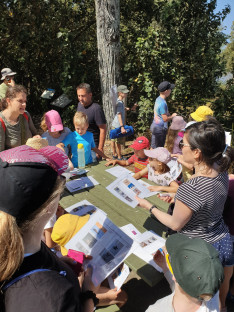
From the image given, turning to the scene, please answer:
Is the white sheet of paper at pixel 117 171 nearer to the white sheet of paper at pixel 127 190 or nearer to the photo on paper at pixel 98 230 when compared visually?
the white sheet of paper at pixel 127 190


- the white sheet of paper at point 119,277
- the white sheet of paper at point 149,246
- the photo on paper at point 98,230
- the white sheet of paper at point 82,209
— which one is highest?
the photo on paper at point 98,230

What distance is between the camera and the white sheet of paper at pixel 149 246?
6.21 ft

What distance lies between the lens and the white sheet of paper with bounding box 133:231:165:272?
1893 mm

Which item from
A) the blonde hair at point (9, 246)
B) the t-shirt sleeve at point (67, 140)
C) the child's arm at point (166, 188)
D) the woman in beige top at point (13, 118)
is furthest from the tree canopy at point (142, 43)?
the blonde hair at point (9, 246)

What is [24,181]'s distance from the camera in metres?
0.93

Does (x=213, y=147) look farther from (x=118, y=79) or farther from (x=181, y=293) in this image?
(x=118, y=79)

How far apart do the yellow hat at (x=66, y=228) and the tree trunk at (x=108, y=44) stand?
446cm

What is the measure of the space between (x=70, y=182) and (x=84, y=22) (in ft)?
21.9

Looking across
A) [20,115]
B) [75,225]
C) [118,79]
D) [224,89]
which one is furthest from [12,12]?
[75,225]

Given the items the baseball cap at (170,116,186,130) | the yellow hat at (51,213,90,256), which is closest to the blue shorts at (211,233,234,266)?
the yellow hat at (51,213,90,256)

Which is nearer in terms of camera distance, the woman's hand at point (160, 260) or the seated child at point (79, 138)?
the woman's hand at point (160, 260)

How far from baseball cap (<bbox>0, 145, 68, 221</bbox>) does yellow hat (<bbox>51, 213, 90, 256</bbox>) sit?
1036mm

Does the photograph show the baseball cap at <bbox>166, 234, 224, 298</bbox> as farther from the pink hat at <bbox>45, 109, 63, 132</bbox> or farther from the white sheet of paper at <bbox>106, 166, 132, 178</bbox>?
the pink hat at <bbox>45, 109, 63, 132</bbox>

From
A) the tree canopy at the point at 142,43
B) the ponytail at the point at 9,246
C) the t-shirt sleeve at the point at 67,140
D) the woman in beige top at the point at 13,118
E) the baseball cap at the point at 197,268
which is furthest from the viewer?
the tree canopy at the point at 142,43
